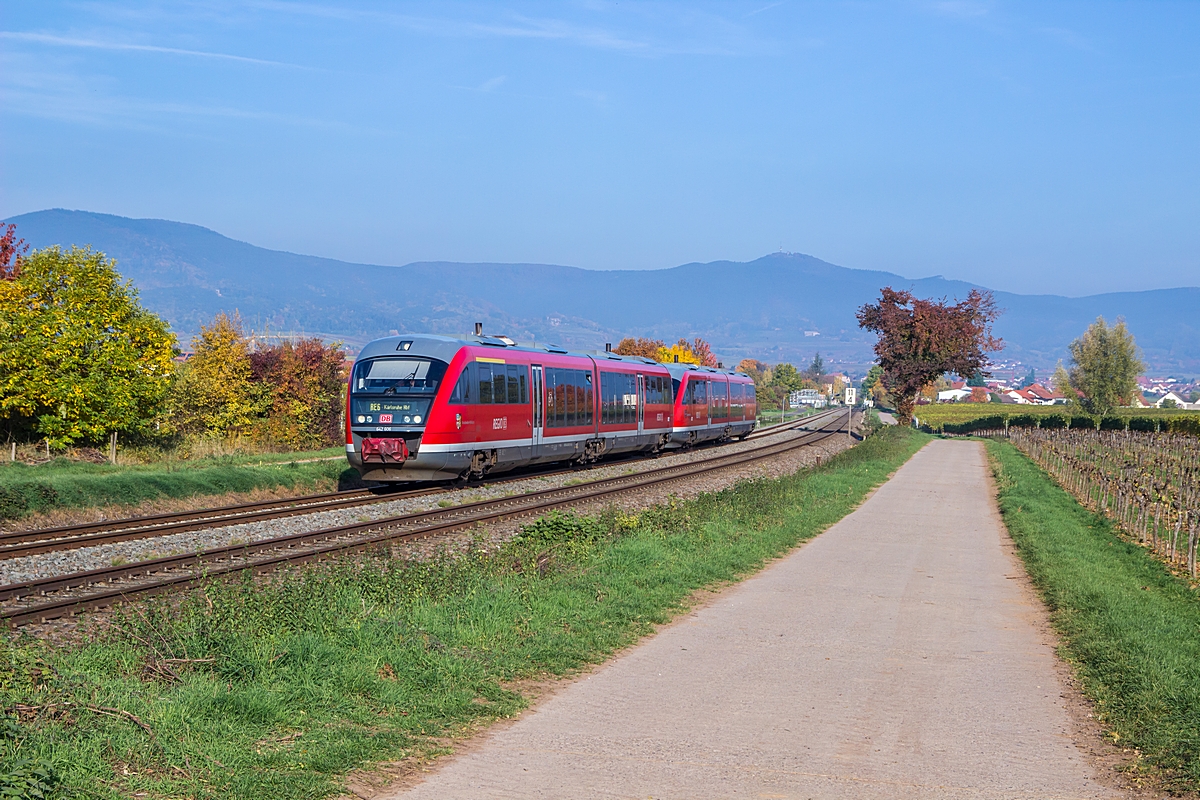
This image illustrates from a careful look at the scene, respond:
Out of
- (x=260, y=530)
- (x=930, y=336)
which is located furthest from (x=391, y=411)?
(x=930, y=336)

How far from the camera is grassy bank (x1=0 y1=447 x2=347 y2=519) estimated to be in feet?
63.1

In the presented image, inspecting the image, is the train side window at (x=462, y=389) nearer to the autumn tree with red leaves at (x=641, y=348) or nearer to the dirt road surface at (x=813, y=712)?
the dirt road surface at (x=813, y=712)

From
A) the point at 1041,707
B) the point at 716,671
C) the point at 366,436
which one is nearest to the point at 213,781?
the point at 716,671

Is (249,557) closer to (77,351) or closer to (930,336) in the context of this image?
(77,351)

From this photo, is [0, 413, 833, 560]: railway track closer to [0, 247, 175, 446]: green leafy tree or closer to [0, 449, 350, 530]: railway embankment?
[0, 449, 350, 530]: railway embankment

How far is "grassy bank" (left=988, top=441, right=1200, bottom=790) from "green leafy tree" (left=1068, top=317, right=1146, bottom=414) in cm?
8804

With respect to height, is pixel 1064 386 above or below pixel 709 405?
above

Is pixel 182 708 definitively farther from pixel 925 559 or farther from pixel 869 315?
pixel 869 315

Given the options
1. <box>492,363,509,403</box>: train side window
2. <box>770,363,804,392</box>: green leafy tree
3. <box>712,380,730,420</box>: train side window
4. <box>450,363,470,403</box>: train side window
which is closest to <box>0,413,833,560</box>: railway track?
<box>450,363,470,403</box>: train side window

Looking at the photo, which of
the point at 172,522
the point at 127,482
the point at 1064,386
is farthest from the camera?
the point at 1064,386

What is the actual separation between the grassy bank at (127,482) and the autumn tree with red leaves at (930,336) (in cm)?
4125

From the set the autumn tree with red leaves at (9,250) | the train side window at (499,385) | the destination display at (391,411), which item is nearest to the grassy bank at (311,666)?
the destination display at (391,411)

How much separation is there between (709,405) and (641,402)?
10.5 meters

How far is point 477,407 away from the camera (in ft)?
81.6
